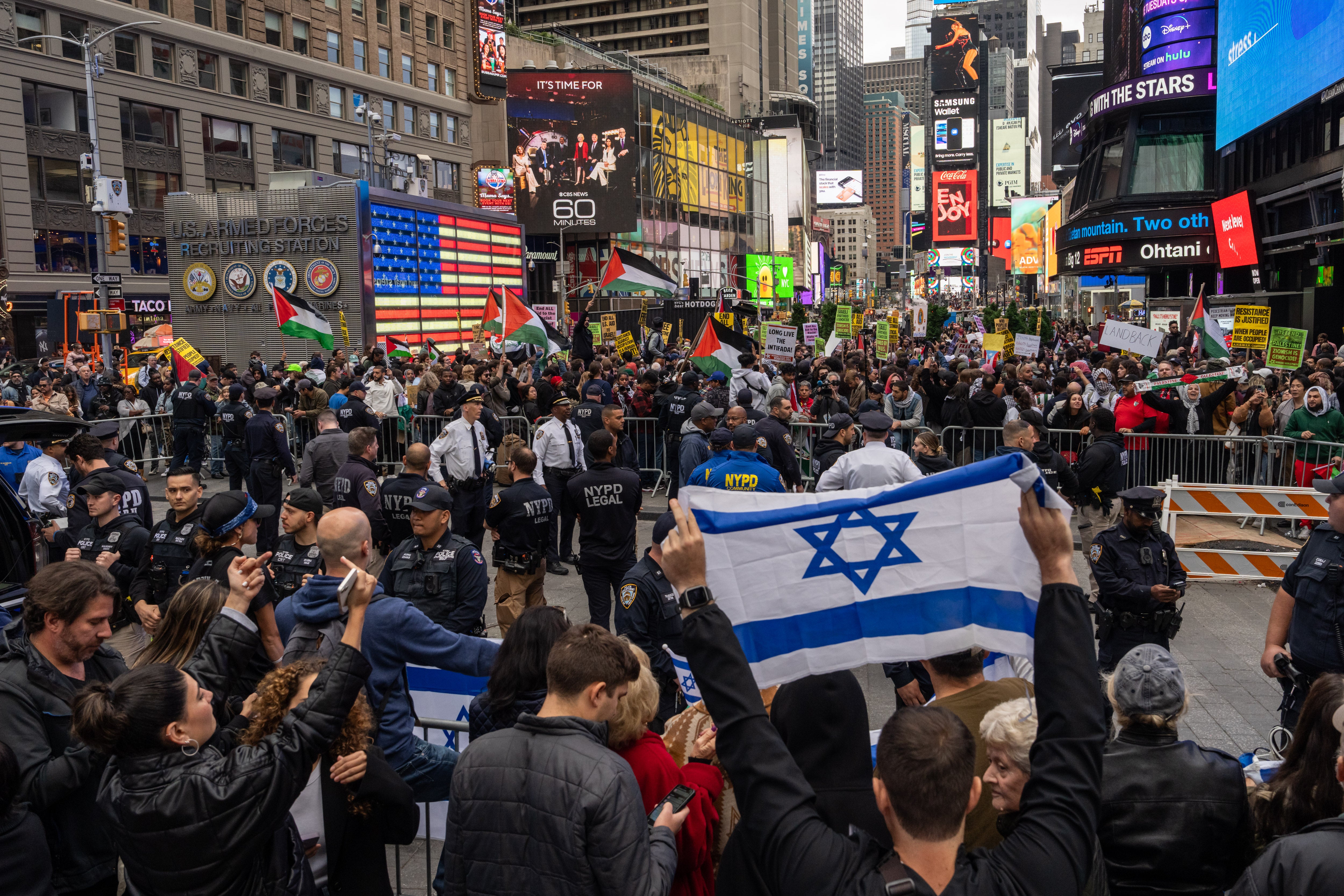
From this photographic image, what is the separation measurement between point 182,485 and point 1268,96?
29992 millimetres

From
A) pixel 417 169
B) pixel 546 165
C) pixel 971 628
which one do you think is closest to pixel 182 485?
pixel 971 628

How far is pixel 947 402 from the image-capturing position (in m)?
14.9

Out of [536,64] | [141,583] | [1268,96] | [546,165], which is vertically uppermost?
[536,64]

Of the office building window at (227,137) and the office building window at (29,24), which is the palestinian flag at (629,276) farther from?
the office building window at (227,137)

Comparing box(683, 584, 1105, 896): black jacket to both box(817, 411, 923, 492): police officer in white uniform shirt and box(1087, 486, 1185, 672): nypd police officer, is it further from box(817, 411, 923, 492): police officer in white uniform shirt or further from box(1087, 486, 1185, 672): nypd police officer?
box(817, 411, 923, 492): police officer in white uniform shirt

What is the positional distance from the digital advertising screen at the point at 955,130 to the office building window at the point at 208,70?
450ft

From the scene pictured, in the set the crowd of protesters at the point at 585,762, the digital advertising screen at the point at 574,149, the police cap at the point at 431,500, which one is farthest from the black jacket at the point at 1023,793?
the digital advertising screen at the point at 574,149

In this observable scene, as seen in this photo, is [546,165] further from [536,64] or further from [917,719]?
[917,719]

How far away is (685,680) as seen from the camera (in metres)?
5.62

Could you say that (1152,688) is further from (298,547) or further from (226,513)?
(298,547)

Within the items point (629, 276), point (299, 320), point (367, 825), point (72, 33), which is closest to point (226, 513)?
point (367, 825)

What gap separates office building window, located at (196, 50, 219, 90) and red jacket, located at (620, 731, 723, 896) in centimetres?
5132

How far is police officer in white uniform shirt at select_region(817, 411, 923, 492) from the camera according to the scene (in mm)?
7793

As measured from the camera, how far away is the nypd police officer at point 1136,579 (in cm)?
650
